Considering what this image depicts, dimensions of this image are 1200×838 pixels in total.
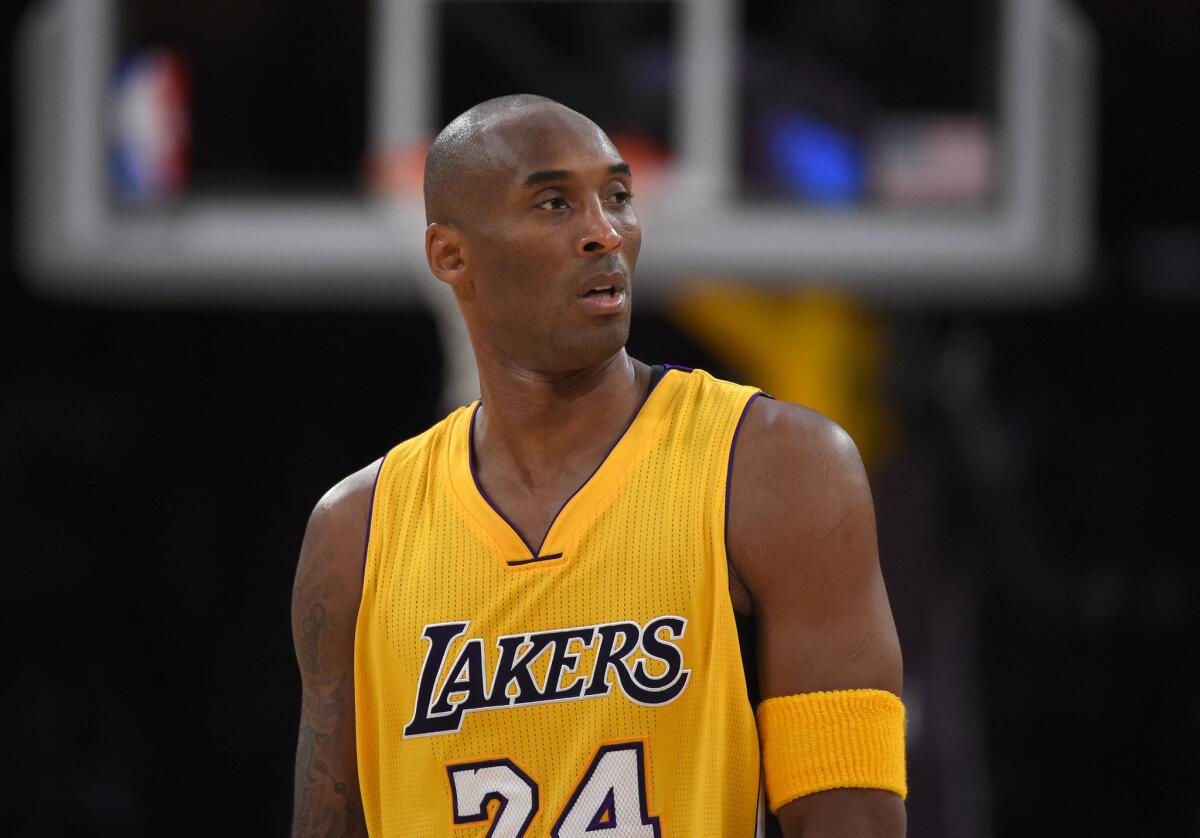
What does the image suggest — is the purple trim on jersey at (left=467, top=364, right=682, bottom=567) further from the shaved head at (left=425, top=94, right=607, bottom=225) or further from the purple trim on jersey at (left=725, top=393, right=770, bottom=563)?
the shaved head at (left=425, top=94, right=607, bottom=225)

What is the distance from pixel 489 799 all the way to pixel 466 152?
995 millimetres

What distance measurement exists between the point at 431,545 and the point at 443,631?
149 mm

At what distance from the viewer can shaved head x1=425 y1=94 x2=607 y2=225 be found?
2938mm

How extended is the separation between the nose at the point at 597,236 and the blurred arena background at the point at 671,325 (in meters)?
3.71

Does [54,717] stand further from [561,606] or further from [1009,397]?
[561,606]

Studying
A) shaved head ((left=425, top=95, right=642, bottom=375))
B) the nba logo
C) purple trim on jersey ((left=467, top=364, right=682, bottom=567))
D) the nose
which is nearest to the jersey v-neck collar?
purple trim on jersey ((left=467, top=364, right=682, bottom=567))

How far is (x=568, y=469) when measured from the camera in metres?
2.98

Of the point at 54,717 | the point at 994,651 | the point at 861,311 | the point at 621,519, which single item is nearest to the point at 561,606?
the point at 621,519

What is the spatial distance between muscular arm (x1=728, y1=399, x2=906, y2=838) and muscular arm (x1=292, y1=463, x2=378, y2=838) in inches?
26.3

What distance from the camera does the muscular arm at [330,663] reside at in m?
3.07

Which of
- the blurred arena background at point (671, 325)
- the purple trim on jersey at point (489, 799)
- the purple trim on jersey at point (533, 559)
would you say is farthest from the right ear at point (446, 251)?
the blurred arena background at point (671, 325)

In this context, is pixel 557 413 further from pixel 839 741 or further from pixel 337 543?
pixel 839 741

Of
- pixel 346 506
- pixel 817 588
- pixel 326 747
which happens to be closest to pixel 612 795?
pixel 817 588

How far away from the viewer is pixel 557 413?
301 cm
